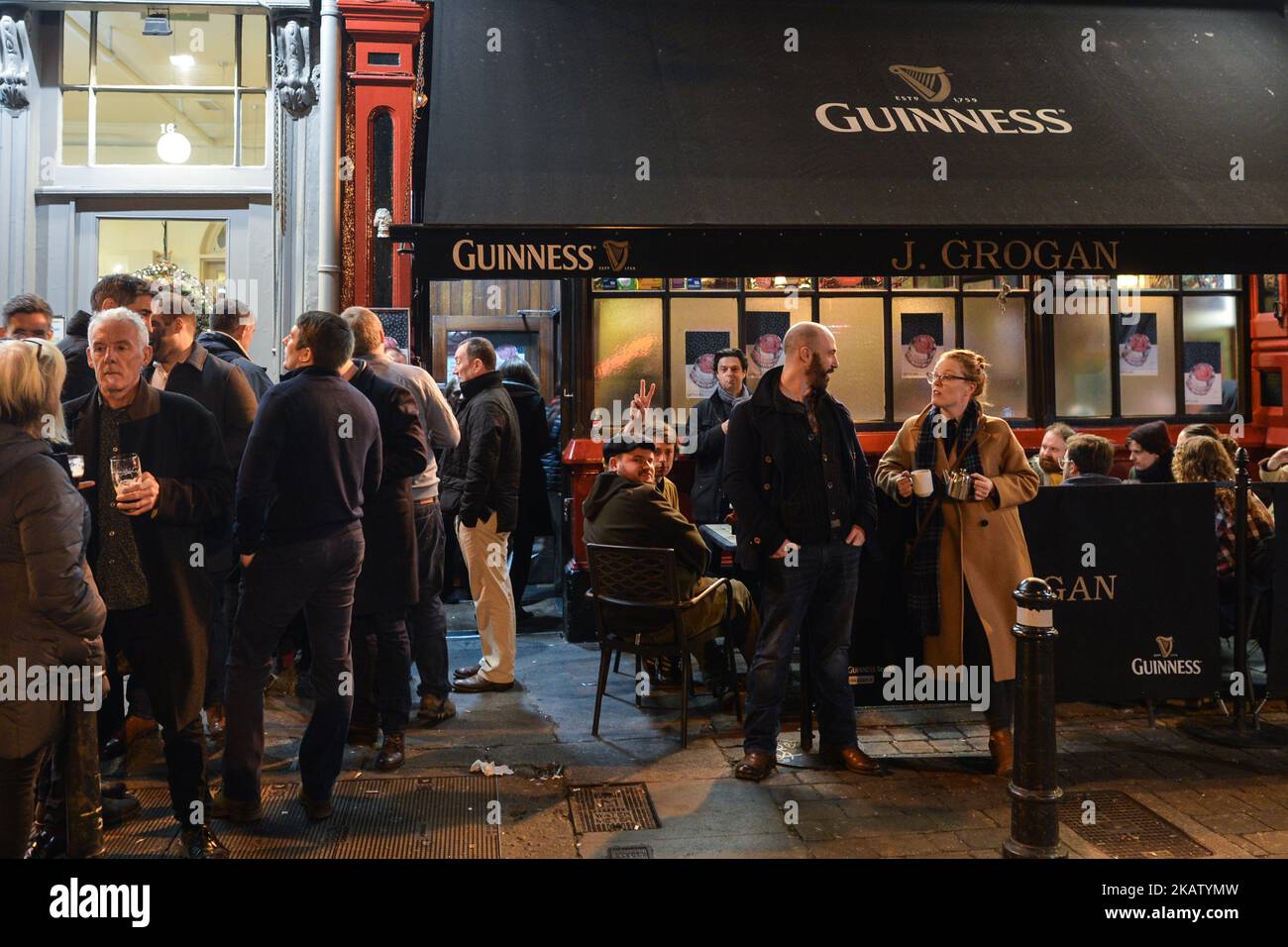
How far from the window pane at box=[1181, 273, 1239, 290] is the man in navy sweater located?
7062mm

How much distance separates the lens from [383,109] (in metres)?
8.82

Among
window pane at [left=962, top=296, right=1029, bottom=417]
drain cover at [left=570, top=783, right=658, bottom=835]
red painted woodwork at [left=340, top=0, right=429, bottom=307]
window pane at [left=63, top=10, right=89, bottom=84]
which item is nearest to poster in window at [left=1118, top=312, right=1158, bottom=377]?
window pane at [left=962, top=296, right=1029, bottom=417]

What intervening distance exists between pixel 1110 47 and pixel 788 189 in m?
2.96

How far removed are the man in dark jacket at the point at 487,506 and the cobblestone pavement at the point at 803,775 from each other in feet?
0.85

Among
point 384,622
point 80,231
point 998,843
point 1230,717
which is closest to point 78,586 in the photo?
point 384,622

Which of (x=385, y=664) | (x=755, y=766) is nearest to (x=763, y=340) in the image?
(x=755, y=766)

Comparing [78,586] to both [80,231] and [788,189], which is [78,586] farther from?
[80,231]

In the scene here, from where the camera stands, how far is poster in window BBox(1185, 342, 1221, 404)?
8.92 meters

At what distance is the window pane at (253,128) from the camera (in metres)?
8.90

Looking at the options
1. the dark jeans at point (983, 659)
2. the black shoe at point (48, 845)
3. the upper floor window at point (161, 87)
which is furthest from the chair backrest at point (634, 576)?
the upper floor window at point (161, 87)

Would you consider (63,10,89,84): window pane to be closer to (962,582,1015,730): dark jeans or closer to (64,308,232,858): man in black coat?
(64,308,232,858): man in black coat

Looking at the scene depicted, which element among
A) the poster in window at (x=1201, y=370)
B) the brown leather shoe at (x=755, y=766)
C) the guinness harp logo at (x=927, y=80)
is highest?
the guinness harp logo at (x=927, y=80)

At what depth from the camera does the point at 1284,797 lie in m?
4.90

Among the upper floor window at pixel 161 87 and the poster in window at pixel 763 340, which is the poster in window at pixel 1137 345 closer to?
the poster in window at pixel 763 340
